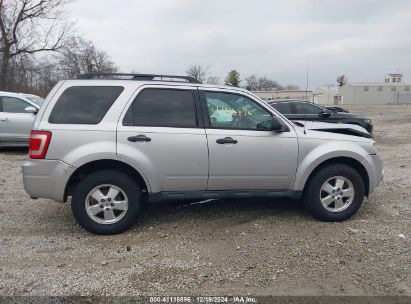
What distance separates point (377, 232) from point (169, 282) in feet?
8.84

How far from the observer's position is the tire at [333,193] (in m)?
4.34

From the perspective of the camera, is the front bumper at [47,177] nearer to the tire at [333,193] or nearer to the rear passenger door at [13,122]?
the tire at [333,193]

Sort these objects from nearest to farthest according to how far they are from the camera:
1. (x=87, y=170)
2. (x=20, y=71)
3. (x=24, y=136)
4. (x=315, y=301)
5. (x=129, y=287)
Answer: (x=315, y=301) → (x=129, y=287) → (x=87, y=170) → (x=24, y=136) → (x=20, y=71)

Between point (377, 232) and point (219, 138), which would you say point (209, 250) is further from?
point (377, 232)

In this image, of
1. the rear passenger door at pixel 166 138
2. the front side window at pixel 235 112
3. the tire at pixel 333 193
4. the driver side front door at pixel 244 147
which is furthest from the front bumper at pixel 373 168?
the rear passenger door at pixel 166 138

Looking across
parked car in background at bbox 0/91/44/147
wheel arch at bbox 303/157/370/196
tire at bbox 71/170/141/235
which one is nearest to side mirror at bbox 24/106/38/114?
parked car in background at bbox 0/91/44/147

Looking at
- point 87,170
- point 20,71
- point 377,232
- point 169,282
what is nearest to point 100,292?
point 169,282

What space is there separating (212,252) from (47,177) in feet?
6.84

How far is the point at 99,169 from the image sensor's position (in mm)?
4000

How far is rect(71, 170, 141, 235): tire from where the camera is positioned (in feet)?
12.9

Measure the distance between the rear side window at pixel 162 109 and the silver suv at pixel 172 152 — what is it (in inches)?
0.5

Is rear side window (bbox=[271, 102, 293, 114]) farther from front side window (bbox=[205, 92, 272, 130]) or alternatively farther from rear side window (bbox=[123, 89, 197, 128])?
rear side window (bbox=[123, 89, 197, 128])

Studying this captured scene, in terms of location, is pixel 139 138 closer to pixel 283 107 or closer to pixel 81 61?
pixel 283 107

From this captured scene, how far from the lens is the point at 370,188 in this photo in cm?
452
